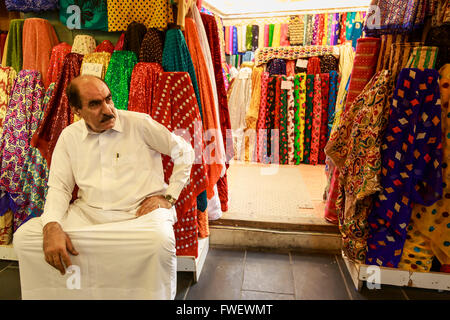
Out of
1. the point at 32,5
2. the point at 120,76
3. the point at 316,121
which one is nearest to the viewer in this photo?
the point at 120,76

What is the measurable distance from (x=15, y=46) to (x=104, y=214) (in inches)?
66.8

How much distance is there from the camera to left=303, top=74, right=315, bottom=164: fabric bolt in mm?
4160

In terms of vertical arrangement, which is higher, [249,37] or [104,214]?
[249,37]

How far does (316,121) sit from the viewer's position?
4.19m

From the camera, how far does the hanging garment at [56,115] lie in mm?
1916

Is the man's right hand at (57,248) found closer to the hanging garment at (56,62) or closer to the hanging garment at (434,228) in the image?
the hanging garment at (56,62)

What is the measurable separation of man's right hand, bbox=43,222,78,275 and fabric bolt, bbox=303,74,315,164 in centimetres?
369

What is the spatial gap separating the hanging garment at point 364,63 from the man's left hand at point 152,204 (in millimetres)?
1549

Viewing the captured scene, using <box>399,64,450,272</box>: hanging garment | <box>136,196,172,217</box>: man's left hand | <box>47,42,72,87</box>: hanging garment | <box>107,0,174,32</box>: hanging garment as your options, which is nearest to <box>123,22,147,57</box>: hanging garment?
<box>107,0,174,32</box>: hanging garment

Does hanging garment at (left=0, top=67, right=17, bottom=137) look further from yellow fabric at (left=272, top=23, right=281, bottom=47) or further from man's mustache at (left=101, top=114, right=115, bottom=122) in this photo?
yellow fabric at (left=272, top=23, right=281, bottom=47)

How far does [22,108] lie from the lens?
201cm

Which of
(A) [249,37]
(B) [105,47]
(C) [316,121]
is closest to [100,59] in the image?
(B) [105,47]

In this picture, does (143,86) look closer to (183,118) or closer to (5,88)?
(183,118)

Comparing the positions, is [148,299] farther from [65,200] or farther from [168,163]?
[168,163]
